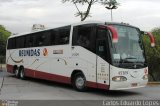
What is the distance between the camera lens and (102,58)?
15102mm

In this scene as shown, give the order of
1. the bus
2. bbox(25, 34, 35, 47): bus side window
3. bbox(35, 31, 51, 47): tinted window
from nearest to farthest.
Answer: the bus → bbox(35, 31, 51, 47): tinted window → bbox(25, 34, 35, 47): bus side window

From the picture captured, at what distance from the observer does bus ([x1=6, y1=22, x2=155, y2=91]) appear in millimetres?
14789

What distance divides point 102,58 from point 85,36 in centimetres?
170

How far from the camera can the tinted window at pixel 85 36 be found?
15.8m

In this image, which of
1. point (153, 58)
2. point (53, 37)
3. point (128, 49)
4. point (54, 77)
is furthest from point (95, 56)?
point (153, 58)

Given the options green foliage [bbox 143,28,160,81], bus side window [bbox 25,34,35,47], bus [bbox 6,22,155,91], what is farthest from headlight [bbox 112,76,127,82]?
green foliage [bbox 143,28,160,81]

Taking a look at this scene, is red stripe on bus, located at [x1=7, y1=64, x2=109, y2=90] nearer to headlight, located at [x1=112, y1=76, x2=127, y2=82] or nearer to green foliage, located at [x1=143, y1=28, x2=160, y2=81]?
headlight, located at [x1=112, y1=76, x2=127, y2=82]

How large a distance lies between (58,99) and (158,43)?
56.2 ft

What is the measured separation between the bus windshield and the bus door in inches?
12.9

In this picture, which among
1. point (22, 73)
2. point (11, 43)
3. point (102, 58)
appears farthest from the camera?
point (11, 43)

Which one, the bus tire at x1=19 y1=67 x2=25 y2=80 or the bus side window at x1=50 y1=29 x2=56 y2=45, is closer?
the bus side window at x1=50 y1=29 x2=56 y2=45

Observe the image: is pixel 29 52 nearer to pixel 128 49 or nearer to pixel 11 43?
pixel 11 43

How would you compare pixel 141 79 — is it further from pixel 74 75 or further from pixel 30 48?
pixel 30 48

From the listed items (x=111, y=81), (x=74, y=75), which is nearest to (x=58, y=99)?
(x=111, y=81)
